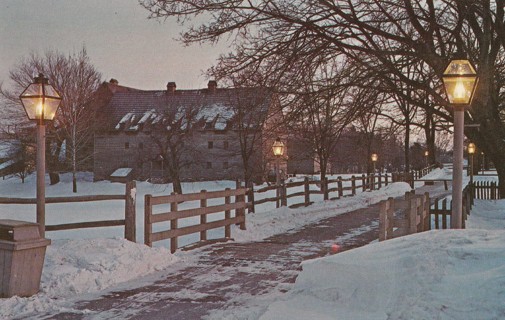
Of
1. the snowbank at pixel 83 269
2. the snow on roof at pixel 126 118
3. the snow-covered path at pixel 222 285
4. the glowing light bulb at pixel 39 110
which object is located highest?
the snow on roof at pixel 126 118

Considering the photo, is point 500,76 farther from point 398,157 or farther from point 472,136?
point 398,157

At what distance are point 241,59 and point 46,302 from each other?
9.42 m

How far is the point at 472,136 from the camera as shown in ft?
59.7

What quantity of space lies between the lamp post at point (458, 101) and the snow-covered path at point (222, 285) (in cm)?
276

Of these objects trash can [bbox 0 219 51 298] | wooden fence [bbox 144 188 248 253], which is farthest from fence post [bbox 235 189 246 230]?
trash can [bbox 0 219 51 298]

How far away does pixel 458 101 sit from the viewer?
9.41 meters

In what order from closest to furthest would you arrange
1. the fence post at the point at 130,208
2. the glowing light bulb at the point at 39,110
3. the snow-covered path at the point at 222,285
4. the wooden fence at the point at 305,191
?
the snow-covered path at the point at 222,285
the glowing light bulb at the point at 39,110
the fence post at the point at 130,208
the wooden fence at the point at 305,191

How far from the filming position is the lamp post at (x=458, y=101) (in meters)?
9.38

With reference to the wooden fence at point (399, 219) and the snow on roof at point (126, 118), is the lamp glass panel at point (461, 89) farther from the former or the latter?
the snow on roof at point (126, 118)

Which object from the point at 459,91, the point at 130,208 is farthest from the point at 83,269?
the point at 459,91

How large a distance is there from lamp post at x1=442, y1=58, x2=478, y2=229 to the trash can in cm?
654

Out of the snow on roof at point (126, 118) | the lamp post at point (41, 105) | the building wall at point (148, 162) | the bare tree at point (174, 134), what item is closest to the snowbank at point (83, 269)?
the lamp post at point (41, 105)

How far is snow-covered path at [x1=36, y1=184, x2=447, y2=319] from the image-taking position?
21.2 feet

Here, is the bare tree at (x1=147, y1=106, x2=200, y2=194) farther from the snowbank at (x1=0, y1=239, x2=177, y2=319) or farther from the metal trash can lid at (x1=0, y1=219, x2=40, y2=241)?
the metal trash can lid at (x1=0, y1=219, x2=40, y2=241)
